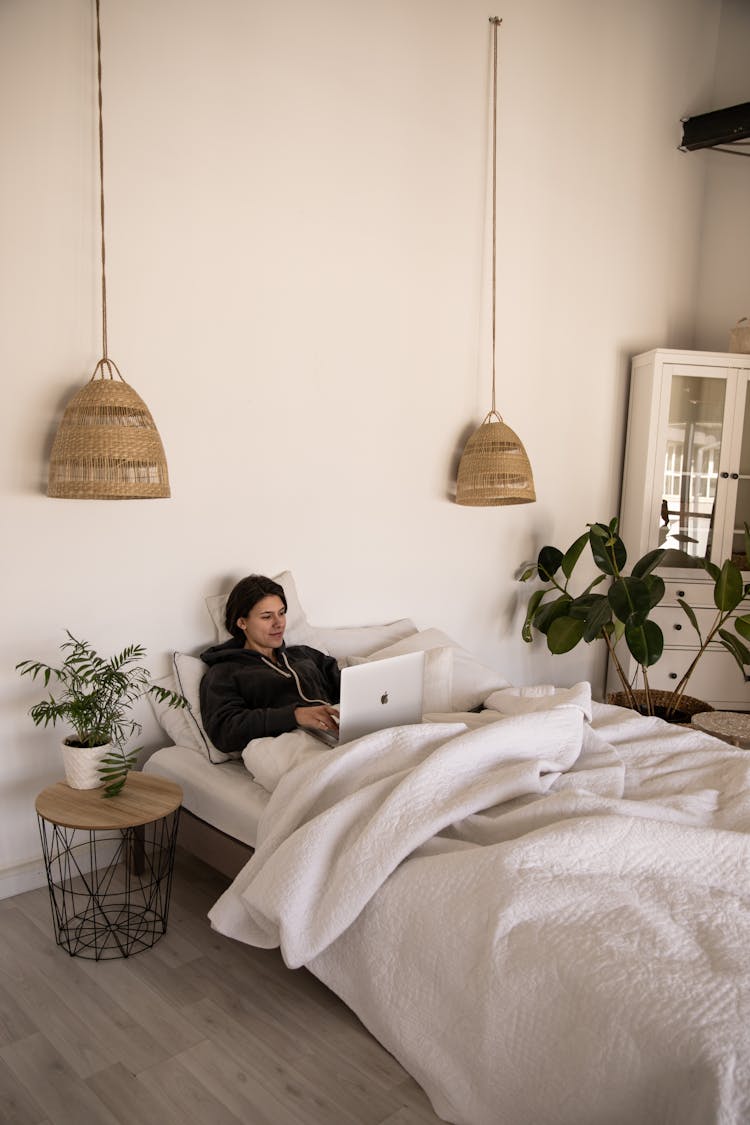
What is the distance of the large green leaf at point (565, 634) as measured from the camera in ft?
11.5

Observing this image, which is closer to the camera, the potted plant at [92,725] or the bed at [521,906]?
the bed at [521,906]

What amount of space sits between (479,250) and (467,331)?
0.34 m

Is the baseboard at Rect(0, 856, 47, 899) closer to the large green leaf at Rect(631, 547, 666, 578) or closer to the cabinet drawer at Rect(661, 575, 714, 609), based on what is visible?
the large green leaf at Rect(631, 547, 666, 578)

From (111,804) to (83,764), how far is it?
0.14 meters

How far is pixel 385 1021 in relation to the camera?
1.67m

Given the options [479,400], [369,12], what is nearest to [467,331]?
[479,400]

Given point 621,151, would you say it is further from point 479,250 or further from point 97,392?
point 97,392

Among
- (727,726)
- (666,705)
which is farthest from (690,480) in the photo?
(727,726)

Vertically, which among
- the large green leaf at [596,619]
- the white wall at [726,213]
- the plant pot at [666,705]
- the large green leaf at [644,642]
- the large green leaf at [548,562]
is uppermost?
the white wall at [726,213]

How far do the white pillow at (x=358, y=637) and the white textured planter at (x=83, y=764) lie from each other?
1.02 metres

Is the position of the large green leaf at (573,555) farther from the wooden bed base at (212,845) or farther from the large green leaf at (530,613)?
the wooden bed base at (212,845)

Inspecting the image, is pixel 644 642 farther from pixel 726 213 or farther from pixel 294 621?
pixel 726 213

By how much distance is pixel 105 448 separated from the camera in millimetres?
2207

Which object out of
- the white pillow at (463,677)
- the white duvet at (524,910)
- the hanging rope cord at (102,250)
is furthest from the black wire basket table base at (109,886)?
the hanging rope cord at (102,250)
